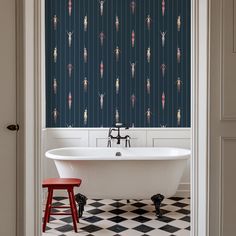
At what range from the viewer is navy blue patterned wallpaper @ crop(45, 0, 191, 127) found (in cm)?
545

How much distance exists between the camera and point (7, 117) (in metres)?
2.44

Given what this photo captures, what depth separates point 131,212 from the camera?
459 centimetres

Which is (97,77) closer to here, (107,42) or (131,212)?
(107,42)

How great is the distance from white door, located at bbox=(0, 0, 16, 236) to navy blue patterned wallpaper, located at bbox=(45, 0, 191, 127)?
3.00 meters

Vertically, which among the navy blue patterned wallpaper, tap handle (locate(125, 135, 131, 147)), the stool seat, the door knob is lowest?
the stool seat

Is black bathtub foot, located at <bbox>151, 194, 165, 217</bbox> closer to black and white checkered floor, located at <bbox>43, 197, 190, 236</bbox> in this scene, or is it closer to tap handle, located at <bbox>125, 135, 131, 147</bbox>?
black and white checkered floor, located at <bbox>43, 197, 190, 236</bbox>

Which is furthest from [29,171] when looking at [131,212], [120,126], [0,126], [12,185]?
[120,126]

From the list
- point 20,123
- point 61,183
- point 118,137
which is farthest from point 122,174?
point 20,123

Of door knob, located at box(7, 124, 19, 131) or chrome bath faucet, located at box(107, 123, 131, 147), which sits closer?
door knob, located at box(7, 124, 19, 131)

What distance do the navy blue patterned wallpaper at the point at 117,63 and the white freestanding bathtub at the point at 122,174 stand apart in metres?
1.17
